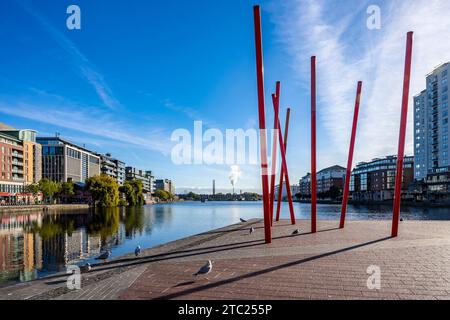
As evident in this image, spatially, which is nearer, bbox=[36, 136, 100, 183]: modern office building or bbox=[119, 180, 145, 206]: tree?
bbox=[119, 180, 145, 206]: tree

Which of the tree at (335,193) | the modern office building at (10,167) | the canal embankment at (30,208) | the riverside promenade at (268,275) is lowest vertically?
the tree at (335,193)

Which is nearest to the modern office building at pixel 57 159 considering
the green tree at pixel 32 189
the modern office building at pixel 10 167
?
the modern office building at pixel 10 167

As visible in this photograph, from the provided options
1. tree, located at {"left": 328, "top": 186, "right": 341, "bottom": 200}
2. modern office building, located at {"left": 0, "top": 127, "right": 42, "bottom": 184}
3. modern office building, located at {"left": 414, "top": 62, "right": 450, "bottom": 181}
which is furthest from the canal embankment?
tree, located at {"left": 328, "top": 186, "right": 341, "bottom": 200}

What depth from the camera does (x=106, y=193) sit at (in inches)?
3917

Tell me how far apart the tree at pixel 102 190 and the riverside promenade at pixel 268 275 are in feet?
302

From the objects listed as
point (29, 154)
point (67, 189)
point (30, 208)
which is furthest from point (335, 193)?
point (30, 208)

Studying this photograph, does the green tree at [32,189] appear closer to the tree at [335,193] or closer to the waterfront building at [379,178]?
the waterfront building at [379,178]

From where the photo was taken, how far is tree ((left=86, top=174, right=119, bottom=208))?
98.1 metres

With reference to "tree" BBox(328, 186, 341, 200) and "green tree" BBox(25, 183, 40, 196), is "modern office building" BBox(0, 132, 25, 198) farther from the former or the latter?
"tree" BBox(328, 186, 341, 200)

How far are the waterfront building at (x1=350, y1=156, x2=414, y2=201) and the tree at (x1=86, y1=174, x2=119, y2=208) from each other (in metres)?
109

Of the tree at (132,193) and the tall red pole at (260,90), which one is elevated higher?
the tall red pole at (260,90)

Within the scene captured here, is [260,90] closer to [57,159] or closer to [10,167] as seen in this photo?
[10,167]

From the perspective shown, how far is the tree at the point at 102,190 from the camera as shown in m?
98.1
